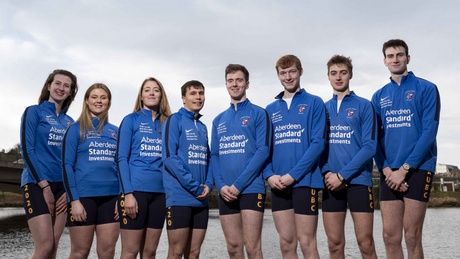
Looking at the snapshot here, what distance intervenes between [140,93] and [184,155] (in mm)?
1166

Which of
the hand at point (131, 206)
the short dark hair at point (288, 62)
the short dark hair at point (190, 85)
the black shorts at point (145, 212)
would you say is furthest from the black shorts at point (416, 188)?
the hand at point (131, 206)

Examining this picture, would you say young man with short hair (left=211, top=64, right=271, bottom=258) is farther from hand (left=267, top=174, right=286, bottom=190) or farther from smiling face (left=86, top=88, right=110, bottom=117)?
smiling face (left=86, top=88, right=110, bottom=117)

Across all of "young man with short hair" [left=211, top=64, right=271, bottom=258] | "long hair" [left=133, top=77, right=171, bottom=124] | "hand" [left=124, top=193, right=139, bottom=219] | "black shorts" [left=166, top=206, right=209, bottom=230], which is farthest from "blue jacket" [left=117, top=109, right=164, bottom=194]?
"young man with short hair" [left=211, top=64, right=271, bottom=258]

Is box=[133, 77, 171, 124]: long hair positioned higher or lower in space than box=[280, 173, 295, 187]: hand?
higher

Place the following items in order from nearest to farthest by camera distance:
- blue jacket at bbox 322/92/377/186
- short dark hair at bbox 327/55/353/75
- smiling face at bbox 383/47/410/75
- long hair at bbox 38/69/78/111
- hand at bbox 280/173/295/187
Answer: hand at bbox 280/173/295/187 → blue jacket at bbox 322/92/377/186 → smiling face at bbox 383/47/410/75 → short dark hair at bbox 327/55/353/75 → long hair at bbox 38/69/78/111

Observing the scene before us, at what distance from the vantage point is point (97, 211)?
6355mm

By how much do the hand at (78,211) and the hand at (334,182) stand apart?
3.11 metres

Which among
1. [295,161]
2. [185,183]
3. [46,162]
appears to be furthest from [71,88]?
[295,161]

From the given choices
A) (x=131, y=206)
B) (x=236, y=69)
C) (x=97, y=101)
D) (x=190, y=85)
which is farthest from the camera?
(x=97, y=101)

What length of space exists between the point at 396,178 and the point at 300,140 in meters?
1.30

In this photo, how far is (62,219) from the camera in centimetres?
648

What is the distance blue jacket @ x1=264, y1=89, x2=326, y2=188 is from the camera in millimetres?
6133

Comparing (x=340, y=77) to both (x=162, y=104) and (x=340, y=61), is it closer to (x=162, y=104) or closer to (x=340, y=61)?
(x=340, y=61)

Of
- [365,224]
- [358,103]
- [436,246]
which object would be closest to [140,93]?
[358,103]
